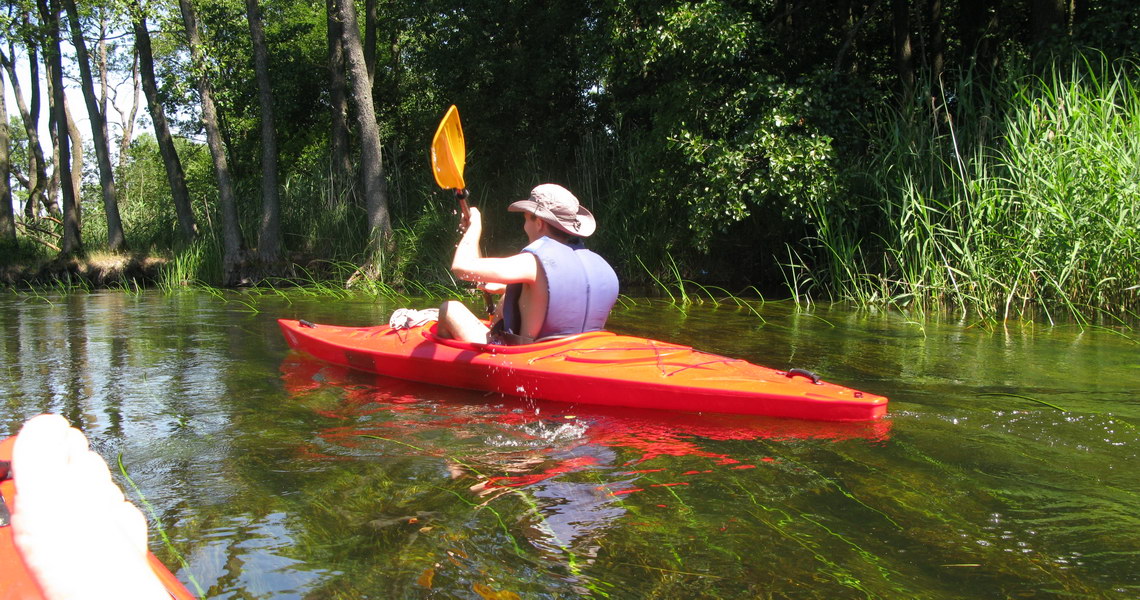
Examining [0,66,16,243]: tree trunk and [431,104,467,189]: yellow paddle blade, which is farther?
[0,66,16,243]: tree trunk

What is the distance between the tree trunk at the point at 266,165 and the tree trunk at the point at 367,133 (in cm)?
156

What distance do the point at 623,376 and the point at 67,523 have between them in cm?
313

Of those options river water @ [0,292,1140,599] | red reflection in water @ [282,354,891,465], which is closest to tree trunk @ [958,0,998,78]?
river water @ [0,292,1140,599]

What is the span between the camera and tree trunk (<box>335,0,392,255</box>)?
405 inches

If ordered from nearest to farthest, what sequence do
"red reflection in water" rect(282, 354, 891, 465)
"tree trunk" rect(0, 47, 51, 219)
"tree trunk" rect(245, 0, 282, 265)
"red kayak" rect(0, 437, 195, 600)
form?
"red kayak" rect(0, 437, 195, 600), "red reflection in water" rect(282, 354, 891, 465), "tree trunk" rect(245, 0, 282, 265), "tree trunk" rect(0, 47, 51, 219)

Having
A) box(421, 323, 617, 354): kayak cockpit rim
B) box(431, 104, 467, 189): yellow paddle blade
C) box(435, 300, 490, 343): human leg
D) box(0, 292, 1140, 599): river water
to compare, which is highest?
box(431, 104, 467, 189): yellow paddle blade

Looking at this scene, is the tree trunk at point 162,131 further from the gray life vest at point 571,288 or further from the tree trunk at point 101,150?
the gray life vest at point 571,288

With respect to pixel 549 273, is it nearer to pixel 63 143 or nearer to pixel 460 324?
pixel 460 324

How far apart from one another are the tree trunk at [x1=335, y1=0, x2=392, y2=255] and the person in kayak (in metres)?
6.25

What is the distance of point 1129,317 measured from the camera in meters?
5.97

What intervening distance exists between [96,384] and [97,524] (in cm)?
428

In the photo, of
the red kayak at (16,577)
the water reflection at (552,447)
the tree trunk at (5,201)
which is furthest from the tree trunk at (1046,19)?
the tree trunk at (5,201)

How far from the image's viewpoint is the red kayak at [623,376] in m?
3.52

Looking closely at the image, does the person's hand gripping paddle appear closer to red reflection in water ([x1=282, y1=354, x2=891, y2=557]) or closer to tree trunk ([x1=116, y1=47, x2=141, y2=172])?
red reflection in water ([x1=282, y1=354, x2=891, y2=557])
